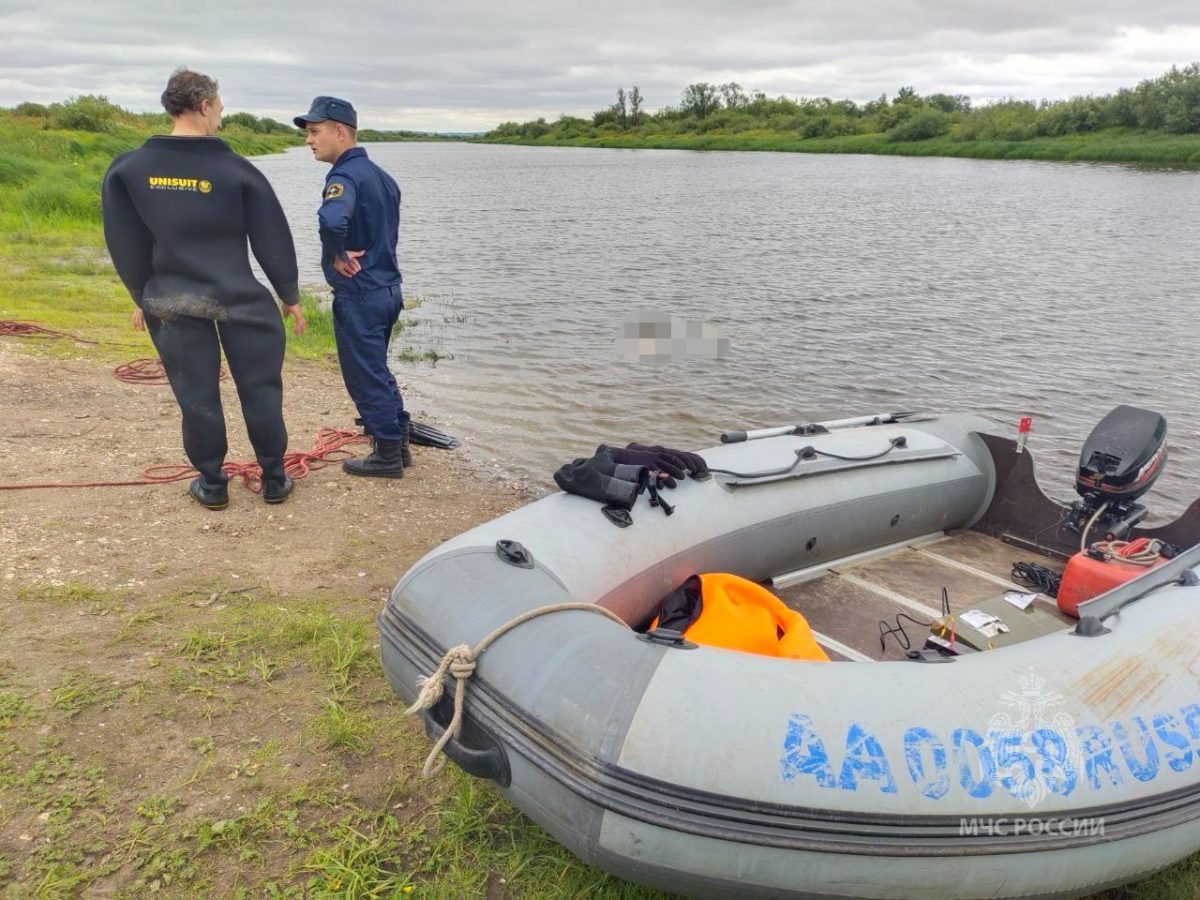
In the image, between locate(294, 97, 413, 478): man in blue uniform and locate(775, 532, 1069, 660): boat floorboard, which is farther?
locate(294, 97, 413, 478): man in blue uniform

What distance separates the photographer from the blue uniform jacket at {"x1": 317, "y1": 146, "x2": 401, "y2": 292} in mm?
4031

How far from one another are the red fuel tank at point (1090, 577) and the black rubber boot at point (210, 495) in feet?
12.5

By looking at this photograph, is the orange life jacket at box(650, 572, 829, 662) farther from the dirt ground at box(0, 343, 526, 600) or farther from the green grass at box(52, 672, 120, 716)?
the green grass at box(52, 672, 120, 716)

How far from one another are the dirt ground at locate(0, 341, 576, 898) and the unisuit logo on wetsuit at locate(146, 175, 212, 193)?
1.51 m

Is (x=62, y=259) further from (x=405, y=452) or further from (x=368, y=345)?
(x=368, y=345)

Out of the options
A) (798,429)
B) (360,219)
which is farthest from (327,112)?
(798,429)

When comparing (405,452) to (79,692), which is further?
(405,452)

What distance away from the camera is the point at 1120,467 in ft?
12.1

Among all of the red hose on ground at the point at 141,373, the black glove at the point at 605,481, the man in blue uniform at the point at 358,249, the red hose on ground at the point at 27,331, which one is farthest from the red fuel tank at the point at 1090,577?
the red hose on ground at the point at 27,331

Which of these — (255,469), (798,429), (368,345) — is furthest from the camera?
(255,469)

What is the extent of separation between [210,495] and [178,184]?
1462 mm

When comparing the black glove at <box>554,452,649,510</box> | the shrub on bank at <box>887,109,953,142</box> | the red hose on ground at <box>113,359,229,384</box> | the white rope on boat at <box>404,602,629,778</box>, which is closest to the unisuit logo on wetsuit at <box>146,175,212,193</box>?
the black glove at <box>554,452,649,510</box>

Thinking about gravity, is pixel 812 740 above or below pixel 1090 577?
above

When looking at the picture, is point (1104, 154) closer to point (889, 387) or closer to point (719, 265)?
point (719, 265)
